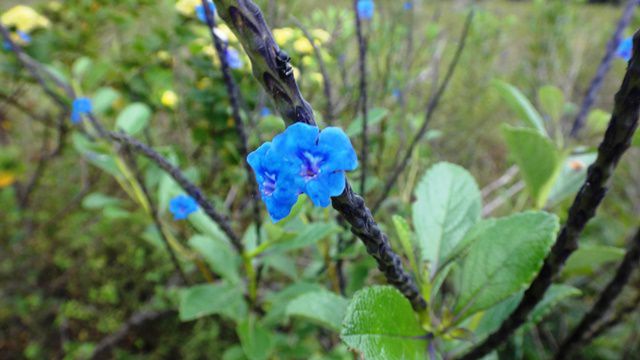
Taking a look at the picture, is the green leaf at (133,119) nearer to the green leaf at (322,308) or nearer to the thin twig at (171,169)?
the thin twig at (171,169)

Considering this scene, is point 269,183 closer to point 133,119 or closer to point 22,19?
point 133,119

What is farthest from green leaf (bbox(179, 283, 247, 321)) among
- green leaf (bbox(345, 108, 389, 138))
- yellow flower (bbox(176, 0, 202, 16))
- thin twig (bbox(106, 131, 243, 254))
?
yellow flower (bbox(176, 0, 202, 16))

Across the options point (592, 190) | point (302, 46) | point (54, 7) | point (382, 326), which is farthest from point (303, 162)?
point (54, 7)

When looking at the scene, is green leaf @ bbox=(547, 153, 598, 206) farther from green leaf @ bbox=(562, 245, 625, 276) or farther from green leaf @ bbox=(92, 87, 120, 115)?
green leaf @ bbox=(92, 87, 120, 115)

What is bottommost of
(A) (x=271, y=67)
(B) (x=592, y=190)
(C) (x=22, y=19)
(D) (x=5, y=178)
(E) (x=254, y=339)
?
(D) (x=5, y=178)

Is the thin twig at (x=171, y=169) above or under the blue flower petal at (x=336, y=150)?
under

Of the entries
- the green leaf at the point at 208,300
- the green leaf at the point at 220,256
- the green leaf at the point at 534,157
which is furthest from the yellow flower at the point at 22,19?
the green leaf at the point at 534,157
